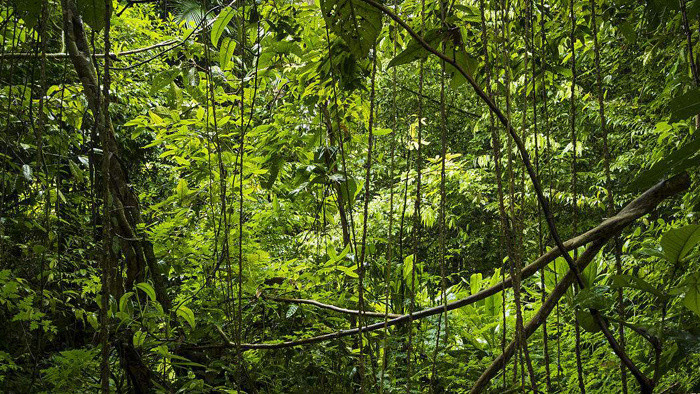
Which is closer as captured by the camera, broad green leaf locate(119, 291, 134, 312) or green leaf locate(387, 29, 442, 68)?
green leaf locate(387, 29, 442, 68)

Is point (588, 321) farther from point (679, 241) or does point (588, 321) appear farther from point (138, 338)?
point (138, 338)

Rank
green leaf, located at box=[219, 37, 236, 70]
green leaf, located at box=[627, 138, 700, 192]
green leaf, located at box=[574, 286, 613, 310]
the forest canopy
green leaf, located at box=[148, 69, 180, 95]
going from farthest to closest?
green leaf, located at box=[148, 69, 180, 95], green leaf, located at box=[219, 37, 236, 70], the forest canopy, green leaf, located at box=[574, 286, 613, 310], green leaf, located at box=[627, 138, 700, 192]

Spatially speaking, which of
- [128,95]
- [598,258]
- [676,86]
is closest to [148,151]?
[128,95]

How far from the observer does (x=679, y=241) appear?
0.52 meters

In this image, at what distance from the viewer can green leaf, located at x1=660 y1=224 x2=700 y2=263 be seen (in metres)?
0.51

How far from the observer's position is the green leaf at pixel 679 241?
0.51 m

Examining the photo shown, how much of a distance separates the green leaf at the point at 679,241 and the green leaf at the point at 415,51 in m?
0.32

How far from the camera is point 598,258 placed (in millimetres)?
1584

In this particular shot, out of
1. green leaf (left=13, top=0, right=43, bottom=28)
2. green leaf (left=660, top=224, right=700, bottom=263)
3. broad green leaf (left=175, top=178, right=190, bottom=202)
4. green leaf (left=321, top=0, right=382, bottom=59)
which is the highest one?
broad green leaf (left=175, top=178, right=190, bottom=202)

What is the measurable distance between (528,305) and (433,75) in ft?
11.7

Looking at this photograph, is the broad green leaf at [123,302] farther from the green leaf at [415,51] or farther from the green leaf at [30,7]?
the green leaf at [415,51]

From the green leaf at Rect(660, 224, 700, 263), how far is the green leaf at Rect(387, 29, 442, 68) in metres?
0.32

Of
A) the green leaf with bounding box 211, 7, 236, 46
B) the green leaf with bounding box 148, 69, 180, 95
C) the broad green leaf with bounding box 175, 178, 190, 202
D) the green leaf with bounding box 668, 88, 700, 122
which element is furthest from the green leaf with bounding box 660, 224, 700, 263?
the broad green leaf with bounding box 175, 178, 190, 202

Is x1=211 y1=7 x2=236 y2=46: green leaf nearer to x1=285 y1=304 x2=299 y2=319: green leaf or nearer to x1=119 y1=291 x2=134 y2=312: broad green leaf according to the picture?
x1=119 y1=291 x2=134 y2=312: broad green leaf
